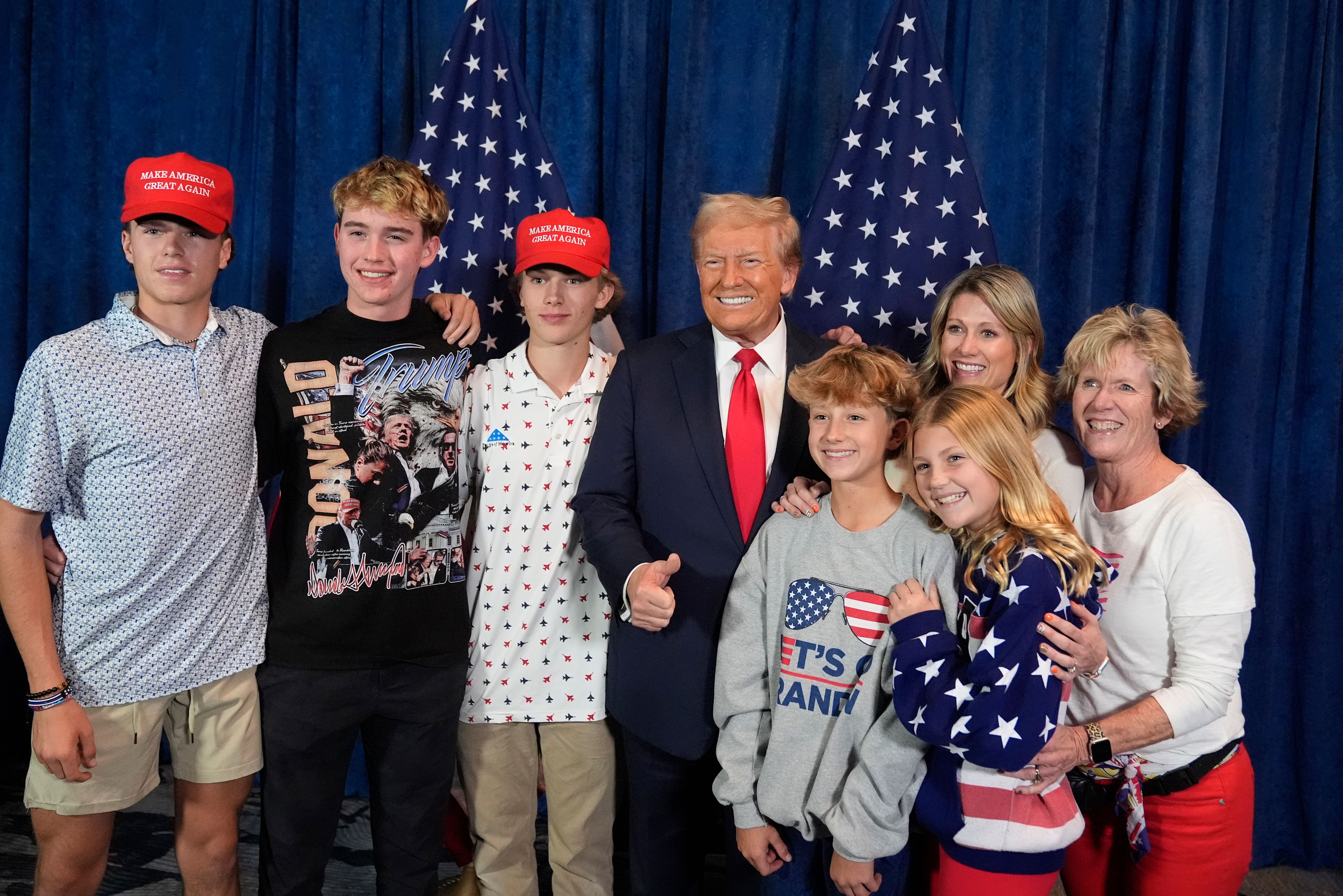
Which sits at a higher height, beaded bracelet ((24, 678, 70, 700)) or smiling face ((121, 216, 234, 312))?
smiling face ((121, 216, 234, 312))

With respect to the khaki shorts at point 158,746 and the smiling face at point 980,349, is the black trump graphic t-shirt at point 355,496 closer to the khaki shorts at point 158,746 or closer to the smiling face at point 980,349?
the khaki shorts at point 158,746

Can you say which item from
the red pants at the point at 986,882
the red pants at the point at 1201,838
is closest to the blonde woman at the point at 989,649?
the red pants at the point at 986,882

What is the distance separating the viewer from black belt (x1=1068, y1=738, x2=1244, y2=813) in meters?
1.80

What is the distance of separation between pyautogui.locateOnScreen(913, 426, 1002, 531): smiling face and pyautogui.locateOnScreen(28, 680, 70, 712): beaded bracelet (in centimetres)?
174

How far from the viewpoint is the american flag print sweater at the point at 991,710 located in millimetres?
1536

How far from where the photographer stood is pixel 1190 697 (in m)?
1.72

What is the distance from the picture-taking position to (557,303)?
2.18 metres

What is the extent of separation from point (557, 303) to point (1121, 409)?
4.11ft

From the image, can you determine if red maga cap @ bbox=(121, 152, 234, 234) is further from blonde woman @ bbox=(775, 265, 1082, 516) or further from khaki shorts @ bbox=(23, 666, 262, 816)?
blonde woman @ bbox=(775, 265, 1082, 516)

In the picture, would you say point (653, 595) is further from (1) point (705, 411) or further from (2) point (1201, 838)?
(2) point (1201, 838)

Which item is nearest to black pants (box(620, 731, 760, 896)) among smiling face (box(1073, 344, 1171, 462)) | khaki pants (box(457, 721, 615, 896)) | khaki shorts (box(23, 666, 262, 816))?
khaki pants (box(457, 721, 615, 896))

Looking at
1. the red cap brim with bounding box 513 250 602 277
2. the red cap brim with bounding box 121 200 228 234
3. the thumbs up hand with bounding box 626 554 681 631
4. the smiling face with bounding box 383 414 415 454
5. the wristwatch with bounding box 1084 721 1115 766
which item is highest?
the red cap brim with bounding box 121 200 228 234

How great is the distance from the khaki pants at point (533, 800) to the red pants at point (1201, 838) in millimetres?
1194

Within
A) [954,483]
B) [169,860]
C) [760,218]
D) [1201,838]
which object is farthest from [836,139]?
[169,860]
